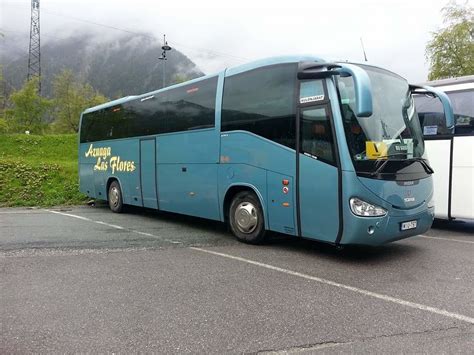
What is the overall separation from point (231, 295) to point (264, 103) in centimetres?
357

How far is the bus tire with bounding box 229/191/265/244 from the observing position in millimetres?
7730

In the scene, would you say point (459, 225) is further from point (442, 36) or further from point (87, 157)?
point (442, 36)

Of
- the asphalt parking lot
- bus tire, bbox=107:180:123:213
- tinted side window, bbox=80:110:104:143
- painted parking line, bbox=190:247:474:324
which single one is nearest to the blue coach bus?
the asphalt parking lot

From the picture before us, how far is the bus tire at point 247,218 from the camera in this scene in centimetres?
773

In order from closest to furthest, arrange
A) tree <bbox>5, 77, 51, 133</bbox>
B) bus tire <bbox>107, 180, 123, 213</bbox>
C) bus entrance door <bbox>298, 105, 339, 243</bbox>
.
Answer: bus entrance door <bbox>298, 105, 339, 243</bbox>
bus tire <bbox>107, 180, 123, 213</bbox>
tree <bbox>5, 77, 51, 133</bbox>

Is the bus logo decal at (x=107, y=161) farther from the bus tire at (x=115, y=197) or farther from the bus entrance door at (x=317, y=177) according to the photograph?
the bus entrance door at (x=317, y=177)

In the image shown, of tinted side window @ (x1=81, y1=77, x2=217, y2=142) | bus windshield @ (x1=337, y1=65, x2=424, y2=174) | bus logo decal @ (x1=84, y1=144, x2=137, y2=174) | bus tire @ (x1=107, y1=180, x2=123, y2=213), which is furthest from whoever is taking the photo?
bus tire @ (x1=107, y1=180, x2=123, y2=213)

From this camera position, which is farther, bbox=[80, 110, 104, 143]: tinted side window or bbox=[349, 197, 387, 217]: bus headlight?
bbox=[80, 110, 104, 143]: tinted side window

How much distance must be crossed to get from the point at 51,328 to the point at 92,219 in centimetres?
771

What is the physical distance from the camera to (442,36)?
73.4ft

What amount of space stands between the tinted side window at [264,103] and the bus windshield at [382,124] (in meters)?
0.97

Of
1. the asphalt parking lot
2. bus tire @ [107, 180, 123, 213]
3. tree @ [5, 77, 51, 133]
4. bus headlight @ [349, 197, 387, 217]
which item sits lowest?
the asphalt parking lot

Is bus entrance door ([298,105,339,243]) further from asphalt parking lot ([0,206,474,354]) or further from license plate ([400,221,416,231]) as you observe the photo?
license plate ([400,221,416,231])

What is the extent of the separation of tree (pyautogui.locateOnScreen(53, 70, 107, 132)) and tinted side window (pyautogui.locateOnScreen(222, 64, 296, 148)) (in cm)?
3955
